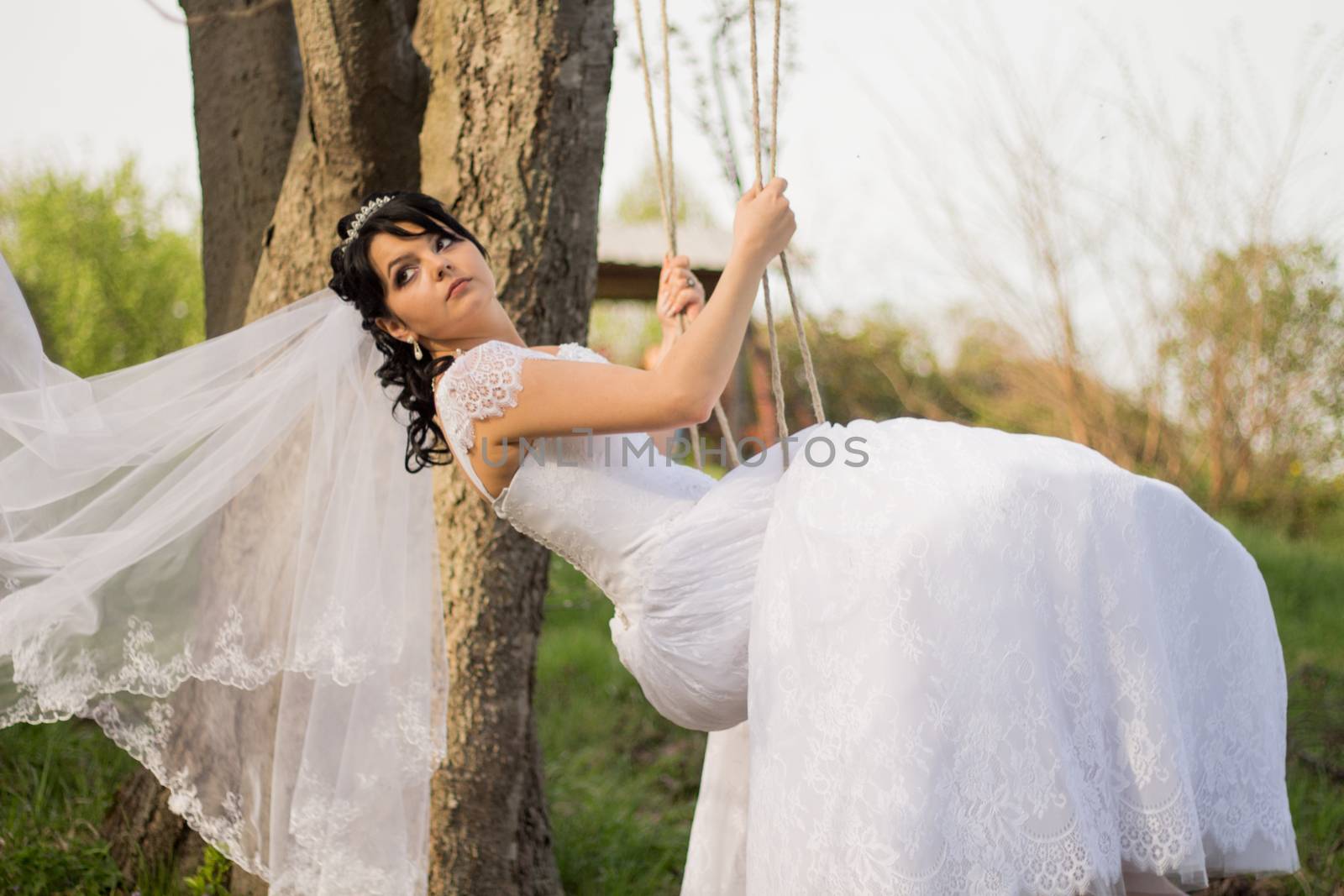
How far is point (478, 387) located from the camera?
6.08 feet

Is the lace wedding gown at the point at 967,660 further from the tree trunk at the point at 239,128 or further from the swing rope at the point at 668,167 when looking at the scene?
the tree trunk at the point at 239,128

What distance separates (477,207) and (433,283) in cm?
60

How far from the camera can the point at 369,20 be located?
2.61 meters

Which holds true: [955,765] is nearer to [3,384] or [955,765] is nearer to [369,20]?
[3,384]

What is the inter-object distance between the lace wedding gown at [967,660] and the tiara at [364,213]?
16.0 inches

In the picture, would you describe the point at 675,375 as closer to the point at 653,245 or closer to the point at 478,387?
the point at 478,387

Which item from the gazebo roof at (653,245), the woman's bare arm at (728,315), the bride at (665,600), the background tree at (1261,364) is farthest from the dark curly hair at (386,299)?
the gazebo roof at (653,245)

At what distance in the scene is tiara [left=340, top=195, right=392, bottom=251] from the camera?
2092 mm

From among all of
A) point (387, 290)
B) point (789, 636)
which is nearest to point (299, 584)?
point (387, 290)

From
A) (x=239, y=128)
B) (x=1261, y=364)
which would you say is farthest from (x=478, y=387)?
(x=1261, y=364)

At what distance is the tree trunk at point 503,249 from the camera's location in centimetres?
253

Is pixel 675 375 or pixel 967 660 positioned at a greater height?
pixel 675 375

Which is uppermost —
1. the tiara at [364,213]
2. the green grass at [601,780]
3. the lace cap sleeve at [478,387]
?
the tiara at [364,213]

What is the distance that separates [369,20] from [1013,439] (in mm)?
1801
